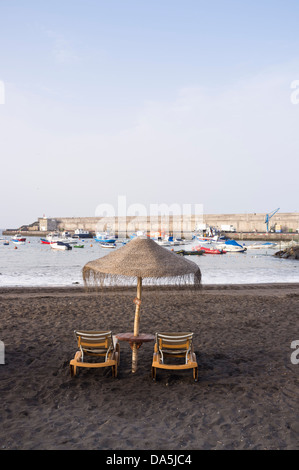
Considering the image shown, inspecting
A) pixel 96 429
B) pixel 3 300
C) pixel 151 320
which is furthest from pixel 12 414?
pixel 3 300

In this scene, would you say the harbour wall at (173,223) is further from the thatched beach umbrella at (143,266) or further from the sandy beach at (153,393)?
the thatched beach umbrella at (143,266)

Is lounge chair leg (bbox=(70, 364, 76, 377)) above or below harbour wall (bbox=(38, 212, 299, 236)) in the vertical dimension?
below

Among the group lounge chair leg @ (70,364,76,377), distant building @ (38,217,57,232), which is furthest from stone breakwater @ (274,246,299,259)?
distant building @ (38,217,57,232)

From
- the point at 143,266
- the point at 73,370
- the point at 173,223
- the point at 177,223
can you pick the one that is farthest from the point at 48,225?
the point at 143,266

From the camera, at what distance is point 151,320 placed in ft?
39.1

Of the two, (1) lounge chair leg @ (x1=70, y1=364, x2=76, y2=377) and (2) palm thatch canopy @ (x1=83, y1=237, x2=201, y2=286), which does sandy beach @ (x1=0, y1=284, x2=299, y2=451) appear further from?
(2) palm thatch canopy @ (x1=83, y1=237, x2=201, y2=286)

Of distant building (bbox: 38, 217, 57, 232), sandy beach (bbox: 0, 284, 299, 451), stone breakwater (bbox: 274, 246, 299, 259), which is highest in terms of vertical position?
distant building (bbox: 38, 217, 57, 232)

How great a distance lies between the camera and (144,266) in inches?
267

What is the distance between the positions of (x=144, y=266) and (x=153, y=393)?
7.30 ft

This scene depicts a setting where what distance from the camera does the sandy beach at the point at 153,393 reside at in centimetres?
507

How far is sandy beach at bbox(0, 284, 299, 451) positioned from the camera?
200 inches

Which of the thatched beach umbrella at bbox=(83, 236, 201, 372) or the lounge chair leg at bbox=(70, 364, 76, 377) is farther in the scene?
the lounge chair leg at bbox=(70, 364, 76, 377)

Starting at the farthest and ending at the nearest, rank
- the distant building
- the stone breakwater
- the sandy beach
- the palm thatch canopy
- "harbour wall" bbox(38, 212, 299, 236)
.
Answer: the distant building
"harbour wall" bbox(38, 212, 299, 236)
the stone breakwater
the palm thatch canopy
the sandy beach

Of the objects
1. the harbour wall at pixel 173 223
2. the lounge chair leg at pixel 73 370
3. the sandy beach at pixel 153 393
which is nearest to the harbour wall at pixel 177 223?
the harbour wall at pixel 173 223
